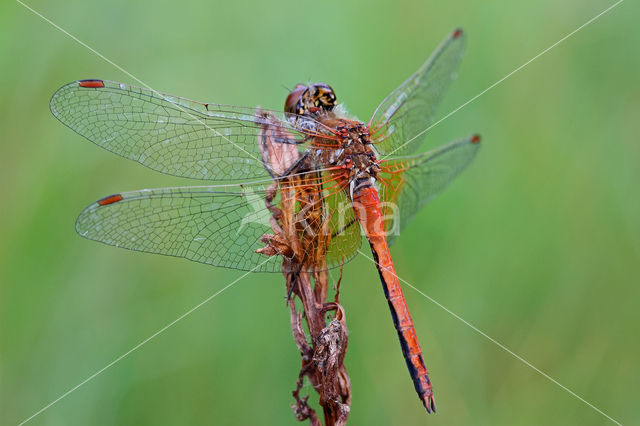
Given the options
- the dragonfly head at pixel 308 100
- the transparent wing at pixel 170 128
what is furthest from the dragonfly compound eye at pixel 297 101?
the transparent wing at pixel 170 128

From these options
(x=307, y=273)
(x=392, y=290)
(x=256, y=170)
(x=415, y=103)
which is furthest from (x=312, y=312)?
(x=415, y=103)

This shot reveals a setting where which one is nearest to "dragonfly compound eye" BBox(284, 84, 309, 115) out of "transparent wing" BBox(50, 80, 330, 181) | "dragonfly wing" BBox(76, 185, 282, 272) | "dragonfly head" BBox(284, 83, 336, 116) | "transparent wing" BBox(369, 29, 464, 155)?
"dragonfly head" BBox(284, 83, 336, 116)

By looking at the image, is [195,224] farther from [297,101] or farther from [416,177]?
[416,177]

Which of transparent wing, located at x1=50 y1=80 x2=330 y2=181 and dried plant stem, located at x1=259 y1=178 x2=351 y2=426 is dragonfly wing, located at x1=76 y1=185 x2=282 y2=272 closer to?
dried plant stem, located at x1=259 y1=178 x2=351 y2=426

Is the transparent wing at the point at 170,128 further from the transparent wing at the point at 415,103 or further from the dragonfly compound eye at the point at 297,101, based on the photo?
the transparent wing at the point at 415,103

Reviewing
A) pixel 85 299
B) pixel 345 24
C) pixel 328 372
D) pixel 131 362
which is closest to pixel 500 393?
pixel 328 372

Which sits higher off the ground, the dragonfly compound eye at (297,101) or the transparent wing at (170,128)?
the dragonfly compound eye at (297,101)
